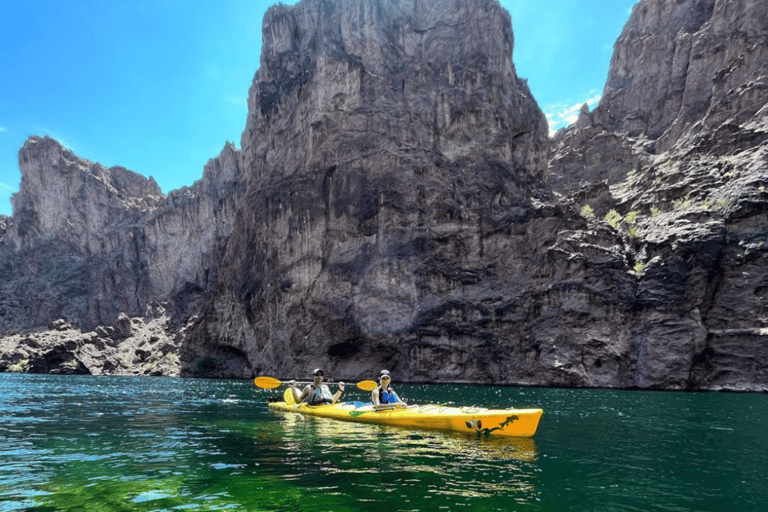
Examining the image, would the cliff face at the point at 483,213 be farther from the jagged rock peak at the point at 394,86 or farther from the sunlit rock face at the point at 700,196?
the jagged rock peak at the point at 394,86

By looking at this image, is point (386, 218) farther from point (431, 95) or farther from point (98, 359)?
point (98, 359)

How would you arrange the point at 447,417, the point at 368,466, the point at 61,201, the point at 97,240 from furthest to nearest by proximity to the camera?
the point at 61,201
the point at 97,240
the point at 447,417
the point at 368,466

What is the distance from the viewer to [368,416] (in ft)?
65.3

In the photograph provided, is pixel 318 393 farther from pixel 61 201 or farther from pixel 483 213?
pixel 61 201

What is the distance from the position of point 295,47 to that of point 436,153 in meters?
35.0

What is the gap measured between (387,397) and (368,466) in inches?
358

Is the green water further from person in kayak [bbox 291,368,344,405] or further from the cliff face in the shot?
the cliff face

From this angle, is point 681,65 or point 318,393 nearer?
point 318,393

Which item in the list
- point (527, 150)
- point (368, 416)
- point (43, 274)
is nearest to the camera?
point (368, 416)

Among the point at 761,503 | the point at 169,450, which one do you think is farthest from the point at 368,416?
the point at 761,503

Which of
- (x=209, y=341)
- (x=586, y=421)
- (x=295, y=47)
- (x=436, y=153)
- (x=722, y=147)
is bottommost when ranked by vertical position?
(x=586, y=421)

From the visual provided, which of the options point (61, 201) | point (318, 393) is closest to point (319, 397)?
point (318, 393)

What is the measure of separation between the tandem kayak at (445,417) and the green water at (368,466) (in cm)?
60

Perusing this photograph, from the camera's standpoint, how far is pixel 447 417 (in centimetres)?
1739
